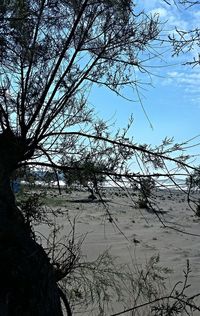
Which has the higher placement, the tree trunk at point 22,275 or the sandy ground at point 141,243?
the sandy ground at point 141,243

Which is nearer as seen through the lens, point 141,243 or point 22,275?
point 22,275

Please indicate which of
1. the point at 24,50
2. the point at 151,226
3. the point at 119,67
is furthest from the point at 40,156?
the point at 151,226

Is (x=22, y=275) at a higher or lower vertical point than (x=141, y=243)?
lower

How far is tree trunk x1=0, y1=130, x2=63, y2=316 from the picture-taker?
7.96 feet

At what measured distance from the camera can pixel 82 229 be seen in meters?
13.5

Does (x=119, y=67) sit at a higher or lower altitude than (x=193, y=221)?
lower

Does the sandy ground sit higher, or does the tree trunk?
the sandy ground

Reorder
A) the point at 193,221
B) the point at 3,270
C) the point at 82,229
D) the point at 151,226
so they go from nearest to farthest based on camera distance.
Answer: the point at 3,270, the point at 82,229, the point at 151,226, the point at 193,221

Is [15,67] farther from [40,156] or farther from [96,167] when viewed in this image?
[96,167]

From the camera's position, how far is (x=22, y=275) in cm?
251

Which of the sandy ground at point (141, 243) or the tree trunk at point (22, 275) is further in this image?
the sandy ground at point (141, 243)

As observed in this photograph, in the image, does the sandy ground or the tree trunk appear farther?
the sandy ground

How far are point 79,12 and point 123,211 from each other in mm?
15523

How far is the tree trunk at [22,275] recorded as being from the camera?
2426mm
